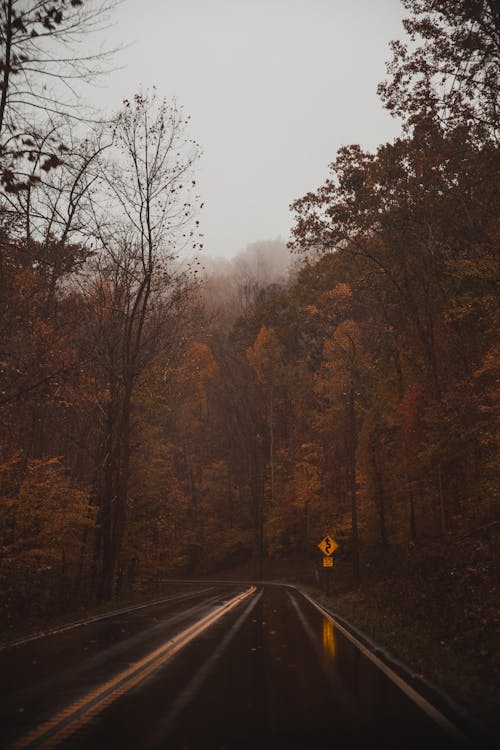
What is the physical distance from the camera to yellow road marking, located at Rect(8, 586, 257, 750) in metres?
4.45

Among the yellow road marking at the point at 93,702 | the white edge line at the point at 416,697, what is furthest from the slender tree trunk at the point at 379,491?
the yellow road marking at the point at 93,702

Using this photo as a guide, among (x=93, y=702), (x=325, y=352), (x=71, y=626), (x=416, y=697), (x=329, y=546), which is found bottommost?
(x=71, y=626)

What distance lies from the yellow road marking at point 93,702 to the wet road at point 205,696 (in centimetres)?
1

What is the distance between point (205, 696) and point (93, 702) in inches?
44.9

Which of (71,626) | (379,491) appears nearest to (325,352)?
(379,491)

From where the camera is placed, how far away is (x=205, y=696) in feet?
18.7

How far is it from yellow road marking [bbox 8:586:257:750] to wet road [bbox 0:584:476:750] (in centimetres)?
1

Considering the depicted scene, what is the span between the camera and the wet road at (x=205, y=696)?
178 inches

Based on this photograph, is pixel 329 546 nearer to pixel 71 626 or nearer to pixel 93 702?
pixel 71 626

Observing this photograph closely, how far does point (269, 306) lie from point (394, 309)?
30654mm

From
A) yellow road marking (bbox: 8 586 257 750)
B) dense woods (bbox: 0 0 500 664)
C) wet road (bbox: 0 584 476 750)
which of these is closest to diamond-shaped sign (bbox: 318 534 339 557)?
dense woods (bbox: 0 0 500 664)

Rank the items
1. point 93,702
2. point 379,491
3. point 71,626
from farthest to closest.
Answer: point 379,491 < point 71,626 < point 93,702

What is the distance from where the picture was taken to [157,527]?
26219 millimetres

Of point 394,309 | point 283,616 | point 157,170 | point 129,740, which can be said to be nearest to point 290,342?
point 394,309
